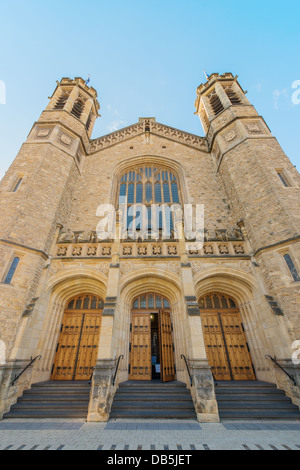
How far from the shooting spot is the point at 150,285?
8820 mm

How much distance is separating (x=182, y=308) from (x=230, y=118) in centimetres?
1255

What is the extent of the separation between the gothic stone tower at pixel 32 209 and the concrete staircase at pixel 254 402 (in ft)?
21.5

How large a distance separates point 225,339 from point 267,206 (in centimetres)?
606

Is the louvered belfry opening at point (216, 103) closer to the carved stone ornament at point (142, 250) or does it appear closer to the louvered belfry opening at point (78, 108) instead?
the louvered belfry opening at point (78, 108)

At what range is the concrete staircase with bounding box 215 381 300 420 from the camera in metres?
5.54

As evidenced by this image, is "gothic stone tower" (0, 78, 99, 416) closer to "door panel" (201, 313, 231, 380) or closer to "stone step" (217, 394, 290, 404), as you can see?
"stone step" (217, 394, 290, 404)

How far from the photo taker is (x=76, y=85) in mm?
16781

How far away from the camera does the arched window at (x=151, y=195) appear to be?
12.4 meters

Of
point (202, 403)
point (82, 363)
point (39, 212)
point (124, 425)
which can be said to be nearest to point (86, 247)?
point (39, 212)

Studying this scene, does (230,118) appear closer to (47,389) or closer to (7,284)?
(7,284)

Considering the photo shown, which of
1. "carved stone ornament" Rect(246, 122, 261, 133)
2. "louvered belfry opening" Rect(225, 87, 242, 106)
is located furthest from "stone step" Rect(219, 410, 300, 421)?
"louvered belfry opening" Rect(225, 87, 242, 106)

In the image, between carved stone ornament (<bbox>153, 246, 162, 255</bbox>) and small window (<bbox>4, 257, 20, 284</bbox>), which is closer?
small window (<bbox>4, 257, 20, 284</bbox>)

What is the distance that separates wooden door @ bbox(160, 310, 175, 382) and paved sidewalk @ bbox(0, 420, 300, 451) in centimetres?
230

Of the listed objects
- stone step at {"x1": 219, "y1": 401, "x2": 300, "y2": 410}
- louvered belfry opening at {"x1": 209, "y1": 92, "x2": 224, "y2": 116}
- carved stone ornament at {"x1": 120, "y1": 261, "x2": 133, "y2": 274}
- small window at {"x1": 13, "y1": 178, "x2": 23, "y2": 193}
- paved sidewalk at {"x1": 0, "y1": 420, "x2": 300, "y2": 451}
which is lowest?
paved sidewalk at {"x1": 0, "y1": 420, "x2": 300, "y2": 451}
